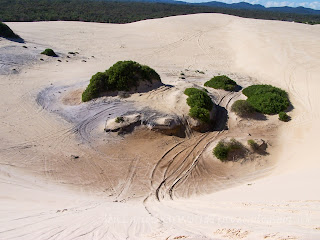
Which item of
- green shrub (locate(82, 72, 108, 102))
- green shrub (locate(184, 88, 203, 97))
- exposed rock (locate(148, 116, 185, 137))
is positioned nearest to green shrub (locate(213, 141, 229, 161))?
exposed rock (locate(148, 116, 185, 137))

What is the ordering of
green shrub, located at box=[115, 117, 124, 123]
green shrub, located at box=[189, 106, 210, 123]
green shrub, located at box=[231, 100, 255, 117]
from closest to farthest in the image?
green shrub, located at box=[115, 117, 124, 123], green shrub, located at box=[189, 106, 210, 123], green shrub, located at box=[231, 100, 255, 117]

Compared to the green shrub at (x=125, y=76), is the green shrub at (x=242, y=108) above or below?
below

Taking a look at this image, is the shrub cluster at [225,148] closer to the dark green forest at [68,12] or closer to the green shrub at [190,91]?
the green shrub at [190,91]

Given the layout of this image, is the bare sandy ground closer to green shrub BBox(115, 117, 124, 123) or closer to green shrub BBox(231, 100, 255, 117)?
green shrub BBox(231, 100, 255, 117)

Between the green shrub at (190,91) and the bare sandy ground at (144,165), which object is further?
the green shrub at (190,91)

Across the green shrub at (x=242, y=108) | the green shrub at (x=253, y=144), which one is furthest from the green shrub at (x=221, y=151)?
the green shrub at (x=242, y=108)

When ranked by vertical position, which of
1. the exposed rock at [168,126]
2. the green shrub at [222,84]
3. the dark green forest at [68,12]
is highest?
the dark green forest at [68,12]
